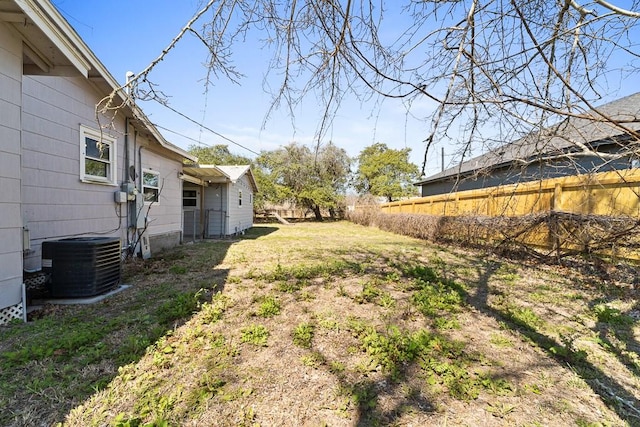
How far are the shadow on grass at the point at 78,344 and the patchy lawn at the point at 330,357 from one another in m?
0.01

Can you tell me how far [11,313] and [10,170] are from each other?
144 cm

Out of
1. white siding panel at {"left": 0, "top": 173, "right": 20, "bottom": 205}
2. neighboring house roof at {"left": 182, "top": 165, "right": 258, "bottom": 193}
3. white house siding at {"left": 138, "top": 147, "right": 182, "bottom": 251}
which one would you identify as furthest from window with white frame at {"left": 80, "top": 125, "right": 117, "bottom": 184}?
neighboring house roof at {"left": 182, "top": 165, "right": 258, "bottom": 193}

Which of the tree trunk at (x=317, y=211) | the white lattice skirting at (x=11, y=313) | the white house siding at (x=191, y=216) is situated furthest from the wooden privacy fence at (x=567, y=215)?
the tree trunk at (x=317, y=211)

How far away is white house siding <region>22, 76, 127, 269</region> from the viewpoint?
3682 mm

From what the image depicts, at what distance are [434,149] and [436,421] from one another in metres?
1.80

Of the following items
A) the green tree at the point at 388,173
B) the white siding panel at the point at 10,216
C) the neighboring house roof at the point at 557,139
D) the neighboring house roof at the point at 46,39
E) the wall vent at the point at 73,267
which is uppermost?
the green tree at the point at 388,173

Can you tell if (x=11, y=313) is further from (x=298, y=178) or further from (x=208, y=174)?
(x=298, y=178)

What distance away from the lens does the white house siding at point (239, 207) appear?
1182 cm

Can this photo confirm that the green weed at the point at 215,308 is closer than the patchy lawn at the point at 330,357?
No

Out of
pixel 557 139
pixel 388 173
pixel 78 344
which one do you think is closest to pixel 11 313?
pixel 78 344

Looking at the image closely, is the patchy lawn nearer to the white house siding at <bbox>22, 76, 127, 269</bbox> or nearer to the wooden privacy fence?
the wooden privacy fence

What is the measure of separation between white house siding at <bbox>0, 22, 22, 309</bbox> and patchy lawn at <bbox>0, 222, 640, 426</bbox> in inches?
19.5

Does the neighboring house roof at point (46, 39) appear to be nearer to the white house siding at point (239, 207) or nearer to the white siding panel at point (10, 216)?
the white siding panel at point (10, 216)

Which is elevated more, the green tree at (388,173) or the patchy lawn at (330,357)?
the green tree at (388,173)
